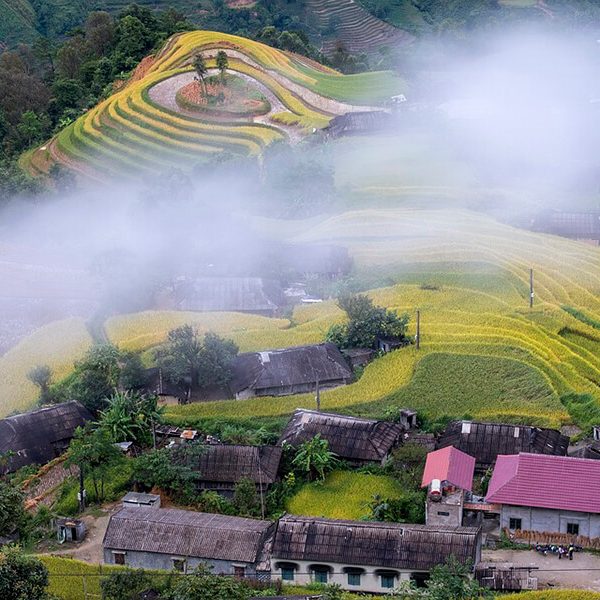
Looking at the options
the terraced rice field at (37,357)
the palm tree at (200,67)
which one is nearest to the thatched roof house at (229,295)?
the terraced rice field at (37,357)

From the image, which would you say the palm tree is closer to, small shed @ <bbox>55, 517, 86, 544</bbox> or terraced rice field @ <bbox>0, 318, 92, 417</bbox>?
terraced rice field @ <bbox>0, 318, 92, 417</bbox>

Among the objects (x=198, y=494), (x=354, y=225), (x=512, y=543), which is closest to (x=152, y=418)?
(x=198, y=494)

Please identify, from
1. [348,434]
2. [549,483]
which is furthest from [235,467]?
[549,483]

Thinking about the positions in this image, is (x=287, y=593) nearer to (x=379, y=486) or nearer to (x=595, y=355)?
(x=379, y=486)

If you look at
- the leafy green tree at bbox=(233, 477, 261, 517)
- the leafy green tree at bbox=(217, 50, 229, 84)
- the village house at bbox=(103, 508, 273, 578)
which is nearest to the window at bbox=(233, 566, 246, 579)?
the village house at bbox=(103, 508, 273, 578)

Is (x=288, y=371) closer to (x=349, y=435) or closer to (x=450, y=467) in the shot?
(x=349, y=435)

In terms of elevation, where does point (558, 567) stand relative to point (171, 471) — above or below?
Answer: below
